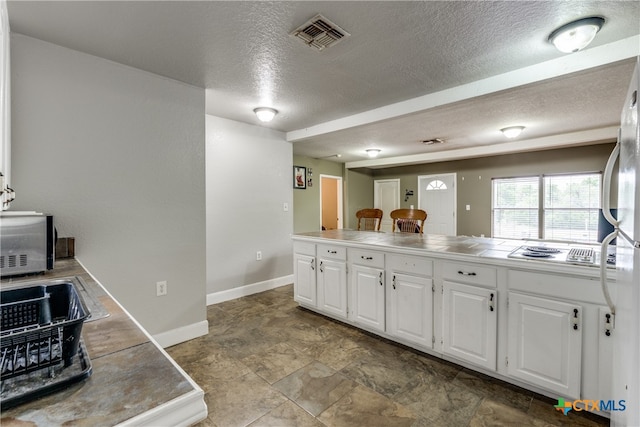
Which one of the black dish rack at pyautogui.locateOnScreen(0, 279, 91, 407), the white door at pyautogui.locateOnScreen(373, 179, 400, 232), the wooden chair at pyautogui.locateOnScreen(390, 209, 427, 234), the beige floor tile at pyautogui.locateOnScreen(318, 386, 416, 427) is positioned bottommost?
the beige floor tile at pyautogui.locateOnScreen(318, 386, 416, 427)

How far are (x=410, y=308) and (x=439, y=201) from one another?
502 cm

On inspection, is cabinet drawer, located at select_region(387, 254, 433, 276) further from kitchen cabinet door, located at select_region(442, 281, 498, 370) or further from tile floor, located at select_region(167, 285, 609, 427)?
tile floor, located at select_region(167, 285, 609, 427)

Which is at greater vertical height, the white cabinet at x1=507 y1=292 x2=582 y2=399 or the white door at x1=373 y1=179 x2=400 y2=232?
the white door at x1=373 y1=179 x2=400 y2=232

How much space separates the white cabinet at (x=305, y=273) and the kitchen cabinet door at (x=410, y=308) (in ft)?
3.12

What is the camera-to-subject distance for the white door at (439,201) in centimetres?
667

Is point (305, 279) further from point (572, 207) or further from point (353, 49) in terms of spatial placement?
point (572, 207)

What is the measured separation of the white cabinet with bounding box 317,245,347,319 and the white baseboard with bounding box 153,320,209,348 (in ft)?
3.91

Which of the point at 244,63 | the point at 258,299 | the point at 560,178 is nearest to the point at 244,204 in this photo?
the point at 258,299

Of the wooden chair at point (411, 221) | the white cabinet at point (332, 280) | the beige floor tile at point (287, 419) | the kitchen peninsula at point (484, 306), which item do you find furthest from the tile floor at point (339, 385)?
the wooden chair at point (411, 221)

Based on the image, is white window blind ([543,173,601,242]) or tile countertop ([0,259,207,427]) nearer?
tile countertop ([0,259,207,427])

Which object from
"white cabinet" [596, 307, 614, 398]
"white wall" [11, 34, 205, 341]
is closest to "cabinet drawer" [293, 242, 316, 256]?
"white wall" [11, 34, 205, 341]

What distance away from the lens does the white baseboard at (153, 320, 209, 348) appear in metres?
2.55

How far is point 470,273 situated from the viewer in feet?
6.88

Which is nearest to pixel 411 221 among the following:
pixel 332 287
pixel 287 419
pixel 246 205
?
pixel 332 287
